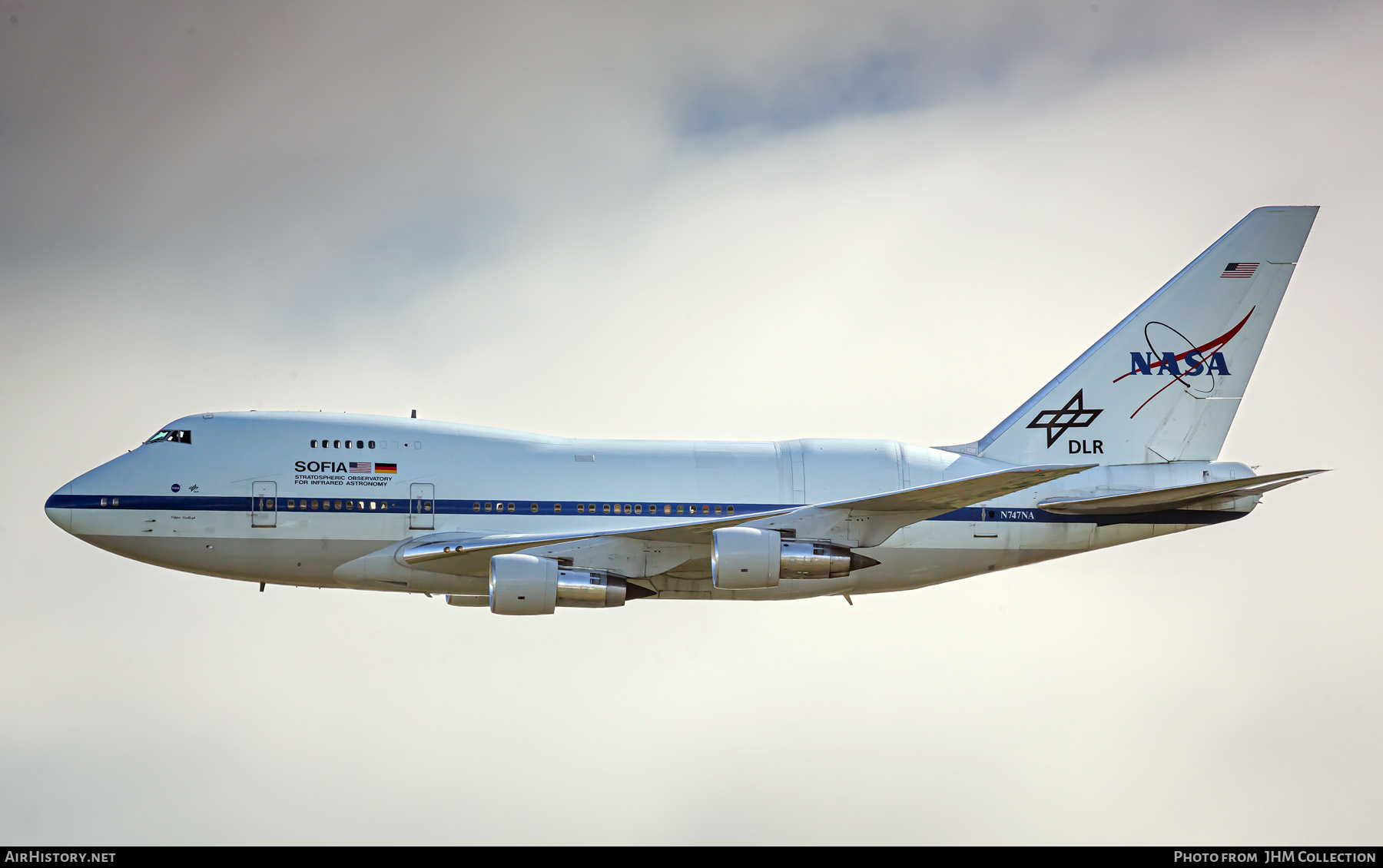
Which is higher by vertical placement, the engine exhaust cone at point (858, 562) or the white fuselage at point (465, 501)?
the white fuselage at point (465, 501)

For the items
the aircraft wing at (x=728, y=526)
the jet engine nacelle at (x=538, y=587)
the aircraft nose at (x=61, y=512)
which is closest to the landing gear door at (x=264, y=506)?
the aircraft wing at (x=728, y=526)

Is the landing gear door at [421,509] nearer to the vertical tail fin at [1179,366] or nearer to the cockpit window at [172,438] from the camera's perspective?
the cockpit window at [172,438]

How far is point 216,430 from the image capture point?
1353 inches

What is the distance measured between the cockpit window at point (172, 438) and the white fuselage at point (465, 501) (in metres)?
0.12

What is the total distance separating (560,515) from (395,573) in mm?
4628

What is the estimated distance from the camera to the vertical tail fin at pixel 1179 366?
38.2 m

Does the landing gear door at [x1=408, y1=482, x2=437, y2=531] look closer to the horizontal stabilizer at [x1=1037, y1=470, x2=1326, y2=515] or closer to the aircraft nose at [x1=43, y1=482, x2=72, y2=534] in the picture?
the aircraft nose at [x1=43, y1=482, x2=72, y2=534]

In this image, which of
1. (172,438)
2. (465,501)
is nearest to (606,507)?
(465,501)

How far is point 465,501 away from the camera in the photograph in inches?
1337

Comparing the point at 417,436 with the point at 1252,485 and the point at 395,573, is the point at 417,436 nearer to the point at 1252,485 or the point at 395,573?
the point at 395,573

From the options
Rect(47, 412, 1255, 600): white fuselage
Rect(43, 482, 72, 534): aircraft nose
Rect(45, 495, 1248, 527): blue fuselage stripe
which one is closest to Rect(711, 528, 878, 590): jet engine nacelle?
Rect(45, 495, 1248, 527): blue fuselage stripe

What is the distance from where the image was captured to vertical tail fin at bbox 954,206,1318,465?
38.2 meters

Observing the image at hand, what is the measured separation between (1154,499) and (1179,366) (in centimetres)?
638
